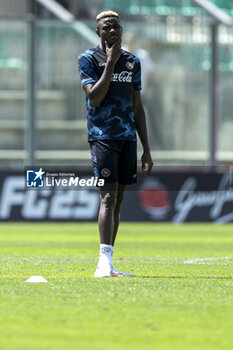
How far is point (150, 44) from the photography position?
22.6 meters

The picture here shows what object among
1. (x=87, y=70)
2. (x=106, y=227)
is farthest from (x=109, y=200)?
(x=87, y=70)

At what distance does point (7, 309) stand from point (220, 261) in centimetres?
442

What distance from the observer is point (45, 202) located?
60.1 ft

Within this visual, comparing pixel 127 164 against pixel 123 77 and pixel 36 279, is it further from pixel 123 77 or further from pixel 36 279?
pixel 36 279

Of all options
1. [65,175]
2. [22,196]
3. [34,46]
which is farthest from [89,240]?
[34,46]

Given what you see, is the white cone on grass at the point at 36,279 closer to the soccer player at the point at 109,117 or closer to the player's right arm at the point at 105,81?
the soccer player at the point at 109,117

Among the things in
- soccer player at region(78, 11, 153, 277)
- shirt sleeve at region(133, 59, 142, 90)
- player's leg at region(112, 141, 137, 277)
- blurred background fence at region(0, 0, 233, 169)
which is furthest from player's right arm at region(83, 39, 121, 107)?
blurred background fence at region(0, 0, 233, 169)

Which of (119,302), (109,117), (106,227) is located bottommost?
(119,302)

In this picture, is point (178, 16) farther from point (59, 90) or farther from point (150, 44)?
point (59, 90)

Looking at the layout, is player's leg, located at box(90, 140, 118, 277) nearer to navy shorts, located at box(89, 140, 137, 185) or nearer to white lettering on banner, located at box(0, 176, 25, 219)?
navy shorts, located at box(89, 140, 137, 185)

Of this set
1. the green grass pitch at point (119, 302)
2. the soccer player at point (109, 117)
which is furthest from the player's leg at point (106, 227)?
the green grass pitch at point (119, 302)

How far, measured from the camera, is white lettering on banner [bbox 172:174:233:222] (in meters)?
18.5

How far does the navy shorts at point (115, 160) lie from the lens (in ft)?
26.2

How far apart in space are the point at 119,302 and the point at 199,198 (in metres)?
12.3
